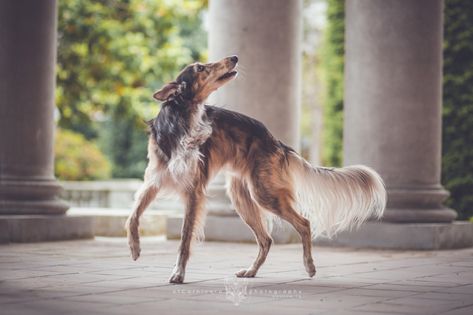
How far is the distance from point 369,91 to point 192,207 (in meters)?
4.71

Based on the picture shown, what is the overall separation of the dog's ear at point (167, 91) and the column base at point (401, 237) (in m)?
4.62

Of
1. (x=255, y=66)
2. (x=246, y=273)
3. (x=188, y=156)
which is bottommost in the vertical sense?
(x=246, y=273)

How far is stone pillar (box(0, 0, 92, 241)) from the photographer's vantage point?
1062cm

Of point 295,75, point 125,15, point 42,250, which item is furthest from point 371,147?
A: point 125,15

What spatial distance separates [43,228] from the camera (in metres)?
10.8

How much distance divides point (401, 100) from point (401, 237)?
1.69 m

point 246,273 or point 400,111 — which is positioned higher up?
point 400,111

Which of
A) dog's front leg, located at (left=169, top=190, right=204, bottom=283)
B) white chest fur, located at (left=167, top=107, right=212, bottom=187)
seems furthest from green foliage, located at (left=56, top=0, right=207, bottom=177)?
dog's front leg, located at (left=169, top=190, right=204, bottom=283)

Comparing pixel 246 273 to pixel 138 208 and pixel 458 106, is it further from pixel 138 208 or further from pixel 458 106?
pixel 458 106

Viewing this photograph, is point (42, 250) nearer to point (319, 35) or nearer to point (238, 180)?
point (238, 180)

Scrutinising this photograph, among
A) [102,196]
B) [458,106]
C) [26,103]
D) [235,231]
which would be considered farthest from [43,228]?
[102,196]

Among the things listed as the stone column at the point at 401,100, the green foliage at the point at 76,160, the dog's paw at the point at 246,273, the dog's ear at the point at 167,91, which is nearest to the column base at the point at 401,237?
the stone column at the point at 401,100

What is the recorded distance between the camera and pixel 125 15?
22984mm

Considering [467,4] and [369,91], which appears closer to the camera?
[369,91]
